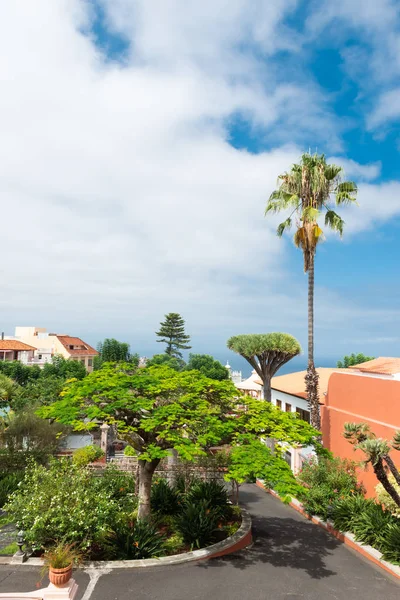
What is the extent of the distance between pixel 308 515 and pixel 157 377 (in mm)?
9549

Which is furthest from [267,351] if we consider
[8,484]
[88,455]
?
[8,484]

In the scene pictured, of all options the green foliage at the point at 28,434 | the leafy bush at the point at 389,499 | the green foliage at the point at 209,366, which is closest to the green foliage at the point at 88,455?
the green foliage at the point at 28,434

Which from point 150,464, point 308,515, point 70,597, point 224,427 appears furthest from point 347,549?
point 70,597

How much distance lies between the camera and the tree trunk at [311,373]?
21.1 metres

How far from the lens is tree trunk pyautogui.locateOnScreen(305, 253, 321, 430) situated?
21.1 meters

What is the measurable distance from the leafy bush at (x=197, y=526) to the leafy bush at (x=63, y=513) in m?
2.37

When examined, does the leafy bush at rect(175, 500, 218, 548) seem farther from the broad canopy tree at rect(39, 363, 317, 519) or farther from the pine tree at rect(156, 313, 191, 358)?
the pine tree at rect(156, 313, 191, 358)

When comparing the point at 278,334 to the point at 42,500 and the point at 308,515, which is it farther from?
the point at 42,500

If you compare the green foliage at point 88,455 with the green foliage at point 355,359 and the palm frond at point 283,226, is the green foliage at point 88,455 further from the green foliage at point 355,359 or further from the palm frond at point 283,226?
the green foliage at point 355,359

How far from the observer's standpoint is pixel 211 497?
15.3 metres

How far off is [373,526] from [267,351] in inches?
676

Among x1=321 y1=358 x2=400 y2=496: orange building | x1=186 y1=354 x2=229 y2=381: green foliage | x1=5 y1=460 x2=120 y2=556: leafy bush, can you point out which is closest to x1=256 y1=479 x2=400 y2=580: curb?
x1=321 y1=358 x2=400 y2=496: orange building

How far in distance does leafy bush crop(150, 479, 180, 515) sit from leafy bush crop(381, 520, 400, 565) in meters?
7.63

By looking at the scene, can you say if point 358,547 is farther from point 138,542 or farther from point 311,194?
point 311,194
